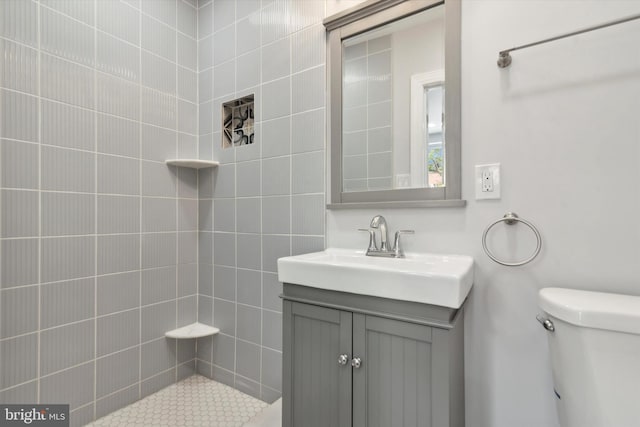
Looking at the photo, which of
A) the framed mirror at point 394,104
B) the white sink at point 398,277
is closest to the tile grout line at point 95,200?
the white sink at point 398,277

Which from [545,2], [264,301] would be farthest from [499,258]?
[264,301]

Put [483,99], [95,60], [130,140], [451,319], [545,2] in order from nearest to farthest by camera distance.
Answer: [451,319], [545,2], [483,99], [95,60], [130,140]

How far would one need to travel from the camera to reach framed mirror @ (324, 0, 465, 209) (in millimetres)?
1208

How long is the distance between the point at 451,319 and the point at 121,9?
214cm

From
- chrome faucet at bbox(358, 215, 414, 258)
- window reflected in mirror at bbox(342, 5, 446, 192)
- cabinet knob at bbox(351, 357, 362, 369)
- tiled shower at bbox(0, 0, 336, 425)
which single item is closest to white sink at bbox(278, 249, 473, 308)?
chrome faucet at bbox(358, 215, 414, 258)

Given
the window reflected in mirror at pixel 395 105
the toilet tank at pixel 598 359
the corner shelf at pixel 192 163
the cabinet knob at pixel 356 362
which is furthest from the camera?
the corner shelf at pixel 192 163

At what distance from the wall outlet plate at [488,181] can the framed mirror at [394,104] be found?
0.07 meters

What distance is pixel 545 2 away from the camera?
1042mm

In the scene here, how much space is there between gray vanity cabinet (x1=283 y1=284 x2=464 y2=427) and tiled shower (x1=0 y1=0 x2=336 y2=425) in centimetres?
51

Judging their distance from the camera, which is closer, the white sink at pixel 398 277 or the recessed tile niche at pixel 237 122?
the white sink at pixel 398 277

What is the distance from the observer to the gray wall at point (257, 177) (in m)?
1.57

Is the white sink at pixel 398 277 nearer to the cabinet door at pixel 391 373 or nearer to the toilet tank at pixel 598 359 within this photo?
the cabinet door at pixel 391 373

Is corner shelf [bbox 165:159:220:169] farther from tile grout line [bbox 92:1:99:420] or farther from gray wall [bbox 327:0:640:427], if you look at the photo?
gray wall [bbox 327:0:640:427]

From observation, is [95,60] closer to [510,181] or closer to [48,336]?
[48,336]
